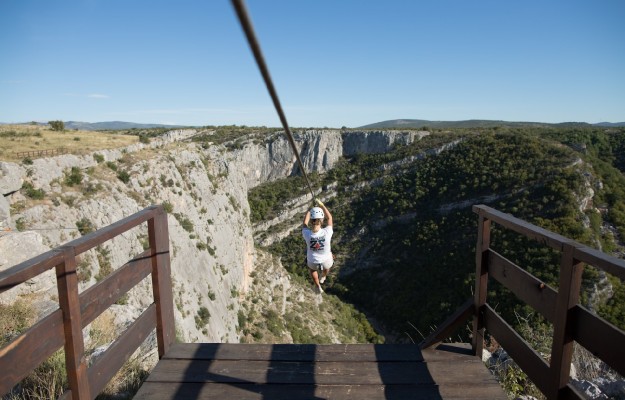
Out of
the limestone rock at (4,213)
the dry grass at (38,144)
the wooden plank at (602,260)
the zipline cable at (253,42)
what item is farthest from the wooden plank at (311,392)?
the dry grass at (38,144)

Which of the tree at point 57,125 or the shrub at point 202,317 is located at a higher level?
the tree at point 57,125

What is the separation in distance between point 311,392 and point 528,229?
1752 mm

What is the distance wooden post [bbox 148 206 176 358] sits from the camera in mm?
3040

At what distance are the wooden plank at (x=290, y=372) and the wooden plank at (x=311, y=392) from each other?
63 mm

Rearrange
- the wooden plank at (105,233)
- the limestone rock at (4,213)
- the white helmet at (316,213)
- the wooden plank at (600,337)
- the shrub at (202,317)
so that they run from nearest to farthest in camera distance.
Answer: the wooden plank at (600,337) < the wooden plank at (105,233) < the white helmet at (316,213) < the limestone rock at (4,213) < the shrub at (202,317)

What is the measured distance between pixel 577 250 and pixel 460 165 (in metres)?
43.1

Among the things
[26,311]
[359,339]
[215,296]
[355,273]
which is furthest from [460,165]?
[26,311]

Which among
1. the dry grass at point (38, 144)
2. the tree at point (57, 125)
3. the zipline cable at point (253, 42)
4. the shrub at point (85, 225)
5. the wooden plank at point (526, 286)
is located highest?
the tree at point (57, 125)

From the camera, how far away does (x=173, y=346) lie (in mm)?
3256

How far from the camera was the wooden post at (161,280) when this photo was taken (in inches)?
120

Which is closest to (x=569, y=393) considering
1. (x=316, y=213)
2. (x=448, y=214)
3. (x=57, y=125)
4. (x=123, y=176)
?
(x=316, y=213)

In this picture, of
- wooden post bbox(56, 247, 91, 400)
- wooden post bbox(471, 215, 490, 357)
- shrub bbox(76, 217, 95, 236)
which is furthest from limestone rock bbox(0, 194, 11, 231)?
wooden post bbox(471, 215, 490, 357)

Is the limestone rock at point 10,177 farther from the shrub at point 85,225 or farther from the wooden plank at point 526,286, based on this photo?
the wooden plank at point 526,286

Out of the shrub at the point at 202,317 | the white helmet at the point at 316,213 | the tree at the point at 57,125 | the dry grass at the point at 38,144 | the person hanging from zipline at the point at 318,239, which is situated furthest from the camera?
the tree at the point at 57,125
